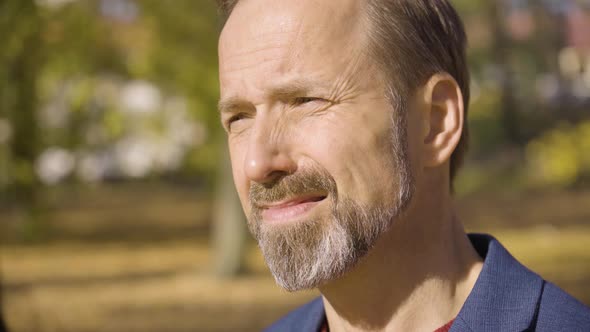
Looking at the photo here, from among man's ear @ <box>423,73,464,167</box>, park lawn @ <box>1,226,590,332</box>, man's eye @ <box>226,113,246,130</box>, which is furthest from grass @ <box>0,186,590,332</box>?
man's ear @ <box>423,73,464,167</box>

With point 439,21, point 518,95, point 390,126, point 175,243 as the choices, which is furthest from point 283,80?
point 518,95

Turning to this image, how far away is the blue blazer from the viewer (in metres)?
1.99

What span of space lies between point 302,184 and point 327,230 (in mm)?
141

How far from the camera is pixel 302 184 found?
6.58 ft

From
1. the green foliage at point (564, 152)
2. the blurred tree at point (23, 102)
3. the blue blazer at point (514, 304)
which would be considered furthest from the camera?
the green foliage at point (564, 152)

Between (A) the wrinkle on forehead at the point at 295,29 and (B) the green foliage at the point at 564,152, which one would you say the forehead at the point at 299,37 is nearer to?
(A) the wrinkle on forehead at the point at 295,29

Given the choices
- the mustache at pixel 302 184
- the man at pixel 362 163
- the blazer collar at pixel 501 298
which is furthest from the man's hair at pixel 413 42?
the blazer collar at pixel 501 298

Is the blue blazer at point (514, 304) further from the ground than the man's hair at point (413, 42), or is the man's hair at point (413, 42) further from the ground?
the man's hair at point (413, 42)

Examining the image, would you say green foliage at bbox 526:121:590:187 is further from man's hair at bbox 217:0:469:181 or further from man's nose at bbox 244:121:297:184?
man's nose at bbox 244:121:297:184

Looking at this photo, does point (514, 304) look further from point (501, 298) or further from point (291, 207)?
point (291, 207)

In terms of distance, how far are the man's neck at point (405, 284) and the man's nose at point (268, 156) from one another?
0.34m

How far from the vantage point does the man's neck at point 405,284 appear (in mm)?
2102

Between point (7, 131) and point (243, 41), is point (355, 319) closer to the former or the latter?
point (243, 41)

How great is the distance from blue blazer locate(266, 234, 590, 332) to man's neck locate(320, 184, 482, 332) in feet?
0.35
